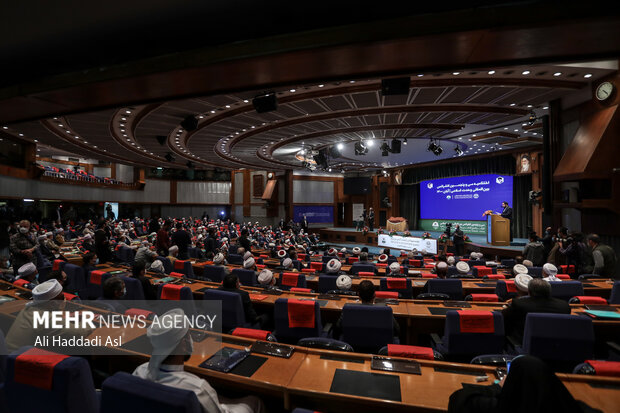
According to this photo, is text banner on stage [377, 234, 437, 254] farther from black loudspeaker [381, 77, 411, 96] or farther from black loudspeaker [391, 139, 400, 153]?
black loudspeaker [381, 77, 411, 96]

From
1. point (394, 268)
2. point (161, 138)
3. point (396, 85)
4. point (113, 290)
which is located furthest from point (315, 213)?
point (113, 290)

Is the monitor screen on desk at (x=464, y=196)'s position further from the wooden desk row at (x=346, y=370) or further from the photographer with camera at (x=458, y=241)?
the wooden desk row at (x=346, y=370)

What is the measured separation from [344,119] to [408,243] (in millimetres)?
8081

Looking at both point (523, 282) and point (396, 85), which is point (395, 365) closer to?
point (523, 282)

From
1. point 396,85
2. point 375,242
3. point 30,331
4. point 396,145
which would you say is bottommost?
point 375,242

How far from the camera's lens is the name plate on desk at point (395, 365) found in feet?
5.98

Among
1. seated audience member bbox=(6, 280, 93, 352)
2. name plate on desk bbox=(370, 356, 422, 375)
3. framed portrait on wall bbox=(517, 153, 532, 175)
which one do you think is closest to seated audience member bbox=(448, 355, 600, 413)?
name plate on desk bbox=(370, 356, 422, 375)

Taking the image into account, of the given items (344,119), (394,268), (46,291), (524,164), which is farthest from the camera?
(524,164)

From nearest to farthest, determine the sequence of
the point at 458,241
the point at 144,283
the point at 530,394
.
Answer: the point at 530,394, the point at 144,283, the point at 458,241

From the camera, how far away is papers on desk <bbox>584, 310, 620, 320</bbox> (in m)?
2.70

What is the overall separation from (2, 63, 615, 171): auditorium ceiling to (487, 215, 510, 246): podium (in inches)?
131

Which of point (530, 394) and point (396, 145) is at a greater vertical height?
point (396, 145)

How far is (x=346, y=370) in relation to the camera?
184 cm

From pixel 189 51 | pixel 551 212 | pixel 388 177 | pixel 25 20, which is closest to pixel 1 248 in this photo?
pixel 25 20
